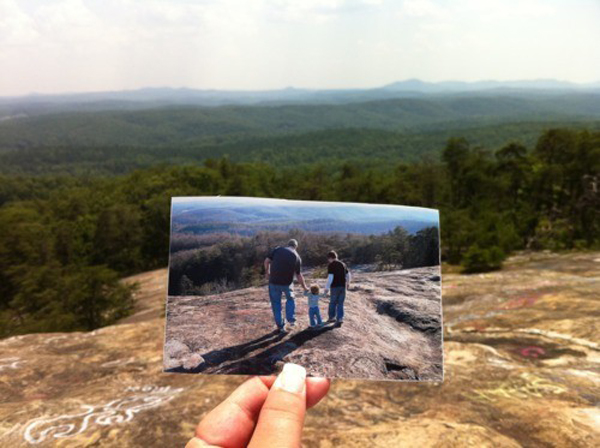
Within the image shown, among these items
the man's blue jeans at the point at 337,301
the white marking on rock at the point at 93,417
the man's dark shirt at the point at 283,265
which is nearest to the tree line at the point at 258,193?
the white marking on rock at the point at 93,417

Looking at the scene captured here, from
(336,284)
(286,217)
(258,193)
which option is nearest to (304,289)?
(336,284)

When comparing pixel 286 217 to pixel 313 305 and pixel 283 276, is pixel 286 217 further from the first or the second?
pixel 313 305

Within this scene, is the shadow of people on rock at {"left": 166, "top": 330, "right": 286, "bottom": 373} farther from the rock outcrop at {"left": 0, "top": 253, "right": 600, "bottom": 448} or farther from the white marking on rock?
the white marking on rock

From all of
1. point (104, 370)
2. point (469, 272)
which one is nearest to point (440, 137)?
point (469, 272)

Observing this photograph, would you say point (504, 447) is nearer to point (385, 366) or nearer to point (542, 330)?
point (385, 366)

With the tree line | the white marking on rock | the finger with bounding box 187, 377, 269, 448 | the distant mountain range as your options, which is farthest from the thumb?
the tree line
